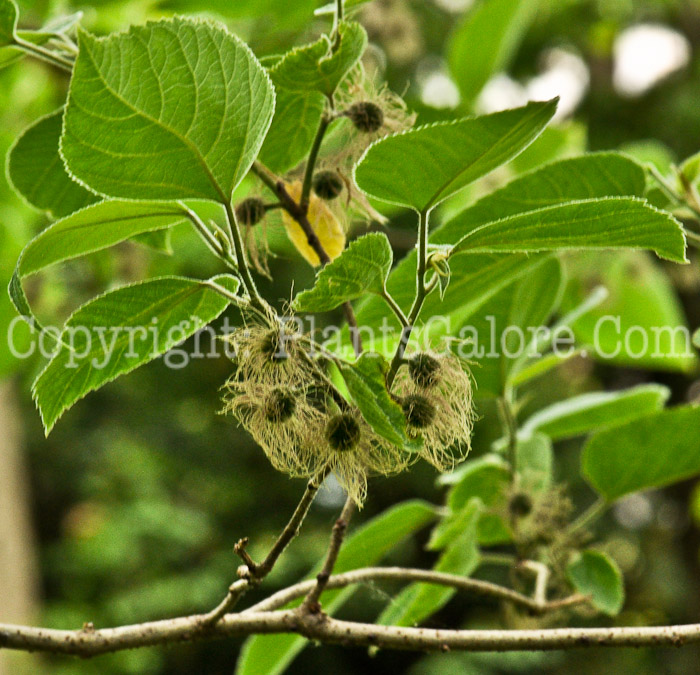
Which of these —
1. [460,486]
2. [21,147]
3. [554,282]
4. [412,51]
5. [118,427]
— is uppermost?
[412,51]

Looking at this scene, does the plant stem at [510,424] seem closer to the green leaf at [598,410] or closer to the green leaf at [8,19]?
the green leaf at [598,410]

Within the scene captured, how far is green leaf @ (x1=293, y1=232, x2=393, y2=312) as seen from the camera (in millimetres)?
566

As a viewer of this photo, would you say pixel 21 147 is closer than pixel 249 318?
No

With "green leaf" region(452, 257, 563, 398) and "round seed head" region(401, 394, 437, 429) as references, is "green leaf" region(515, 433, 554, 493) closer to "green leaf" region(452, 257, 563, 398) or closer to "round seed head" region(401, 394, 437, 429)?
"green leaf" region(452, 257, 563, 398)

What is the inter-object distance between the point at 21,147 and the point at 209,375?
6.44 meters

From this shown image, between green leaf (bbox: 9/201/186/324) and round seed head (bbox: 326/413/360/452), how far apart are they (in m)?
0.20

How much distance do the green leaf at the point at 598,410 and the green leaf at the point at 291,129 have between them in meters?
0.57

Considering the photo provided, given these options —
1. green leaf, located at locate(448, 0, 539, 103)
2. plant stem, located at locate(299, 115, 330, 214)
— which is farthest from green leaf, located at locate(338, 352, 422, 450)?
green leaf, located at locate(448, 0, 539, 103)

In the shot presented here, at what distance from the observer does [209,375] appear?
7223 millimetres

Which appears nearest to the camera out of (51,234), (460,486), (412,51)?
(51,234)

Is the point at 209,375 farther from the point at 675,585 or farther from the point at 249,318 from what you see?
the point at 249,318

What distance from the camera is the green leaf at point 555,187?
0.86 m

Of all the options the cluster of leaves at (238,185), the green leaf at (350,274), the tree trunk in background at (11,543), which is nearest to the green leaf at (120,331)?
the cluster of leaves at (238,185)

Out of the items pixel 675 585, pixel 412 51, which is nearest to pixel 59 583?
pixel 675 585
